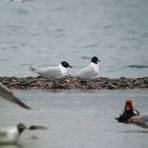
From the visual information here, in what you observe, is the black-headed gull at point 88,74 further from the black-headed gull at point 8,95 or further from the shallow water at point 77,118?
the black-headed gull at point 8,95

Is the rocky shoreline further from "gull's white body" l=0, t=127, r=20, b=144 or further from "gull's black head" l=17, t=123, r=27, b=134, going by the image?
"gull's white body" l=0, t=127, r=20, b=144

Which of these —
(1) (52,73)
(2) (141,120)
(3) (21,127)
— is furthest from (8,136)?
(1) (52,73)

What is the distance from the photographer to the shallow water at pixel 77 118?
13.6 metres

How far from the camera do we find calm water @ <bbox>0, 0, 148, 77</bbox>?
27312mm

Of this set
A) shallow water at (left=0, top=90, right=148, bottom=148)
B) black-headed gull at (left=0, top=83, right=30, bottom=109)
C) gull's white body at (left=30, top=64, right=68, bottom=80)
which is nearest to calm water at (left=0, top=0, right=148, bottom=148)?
shallow water at (left=0, top=90, right=148, bottom=148)

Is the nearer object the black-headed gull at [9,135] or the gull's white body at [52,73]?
the black-headed gull at [9,135]

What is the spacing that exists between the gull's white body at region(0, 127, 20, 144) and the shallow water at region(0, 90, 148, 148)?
0.19 metres

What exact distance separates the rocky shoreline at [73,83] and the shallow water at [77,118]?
1.96ft

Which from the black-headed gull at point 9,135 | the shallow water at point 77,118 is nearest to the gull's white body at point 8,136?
the black-headed gull at point 9,135

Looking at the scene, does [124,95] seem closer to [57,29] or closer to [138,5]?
[57,29]

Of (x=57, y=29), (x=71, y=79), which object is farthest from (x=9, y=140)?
(x=57, y=29)

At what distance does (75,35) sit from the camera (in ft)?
137

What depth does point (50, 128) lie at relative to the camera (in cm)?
1462

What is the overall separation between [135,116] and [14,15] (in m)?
35.6
